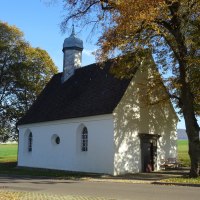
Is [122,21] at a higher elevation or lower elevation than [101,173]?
higher

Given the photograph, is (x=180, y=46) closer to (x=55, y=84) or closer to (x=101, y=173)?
(x=101, y=173)

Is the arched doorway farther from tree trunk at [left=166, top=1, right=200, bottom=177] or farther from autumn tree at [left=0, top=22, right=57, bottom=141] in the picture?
autumn tree at [left=0, top=22, right=57, bottom=141]

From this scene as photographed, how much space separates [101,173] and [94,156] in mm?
1533

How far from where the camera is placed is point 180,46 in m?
22.8

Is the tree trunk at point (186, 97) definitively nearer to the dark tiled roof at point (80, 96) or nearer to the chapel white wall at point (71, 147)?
the dark tiled roof at point (80, 96)

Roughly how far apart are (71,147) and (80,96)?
4.37 metres

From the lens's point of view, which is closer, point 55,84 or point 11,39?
point 55,84

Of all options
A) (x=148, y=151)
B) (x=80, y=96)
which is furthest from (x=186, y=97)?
(x=80, y=96)

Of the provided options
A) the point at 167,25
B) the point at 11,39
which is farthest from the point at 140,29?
the point at 11,39

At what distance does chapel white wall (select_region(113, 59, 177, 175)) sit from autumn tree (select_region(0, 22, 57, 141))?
741 inches

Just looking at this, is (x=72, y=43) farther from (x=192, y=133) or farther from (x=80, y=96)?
(x=192, y=133)

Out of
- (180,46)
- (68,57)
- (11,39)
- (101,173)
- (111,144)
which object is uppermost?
(11,39)

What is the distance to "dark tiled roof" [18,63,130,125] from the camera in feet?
90.4

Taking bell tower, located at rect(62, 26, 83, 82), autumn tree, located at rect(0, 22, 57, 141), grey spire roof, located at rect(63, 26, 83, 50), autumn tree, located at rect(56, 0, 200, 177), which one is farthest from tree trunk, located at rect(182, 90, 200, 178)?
autumn tree, located at rect(0, 22, 57, 141)
